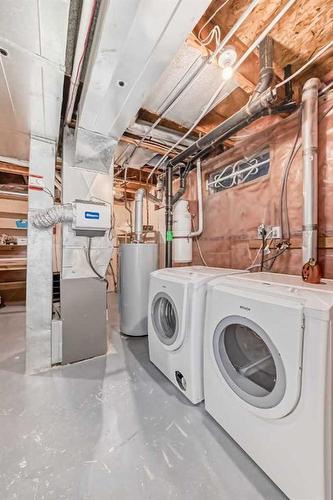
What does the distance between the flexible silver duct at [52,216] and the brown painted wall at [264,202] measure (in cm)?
165

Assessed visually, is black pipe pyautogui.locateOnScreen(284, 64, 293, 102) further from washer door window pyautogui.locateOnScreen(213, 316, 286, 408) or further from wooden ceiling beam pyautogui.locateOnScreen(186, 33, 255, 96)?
washer door window pyautogui.locateOnScreen(213, 316, 286, 408)

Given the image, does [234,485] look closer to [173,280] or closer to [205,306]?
[205,306]

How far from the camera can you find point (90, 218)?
6.45 ft

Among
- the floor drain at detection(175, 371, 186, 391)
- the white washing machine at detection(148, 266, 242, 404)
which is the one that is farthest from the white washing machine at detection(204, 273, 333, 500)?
the floor drain at detection(175, 371, 186, 391)

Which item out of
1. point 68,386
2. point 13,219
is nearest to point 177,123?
point 68,386

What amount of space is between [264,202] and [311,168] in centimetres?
53

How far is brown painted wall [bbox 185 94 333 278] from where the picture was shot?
1.60 m

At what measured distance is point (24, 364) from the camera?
2039 millimetres

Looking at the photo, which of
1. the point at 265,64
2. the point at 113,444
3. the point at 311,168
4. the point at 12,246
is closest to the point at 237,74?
the point at 265,64

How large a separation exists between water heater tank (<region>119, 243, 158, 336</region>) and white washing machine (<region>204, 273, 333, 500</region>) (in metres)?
1.41

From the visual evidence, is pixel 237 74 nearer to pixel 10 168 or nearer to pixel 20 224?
pixel 10 168

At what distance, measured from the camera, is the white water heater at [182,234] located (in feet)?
9.10

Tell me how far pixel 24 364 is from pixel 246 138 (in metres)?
3.19

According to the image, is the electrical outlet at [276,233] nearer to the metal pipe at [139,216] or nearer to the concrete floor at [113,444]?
the concrete floor at [113,444]
